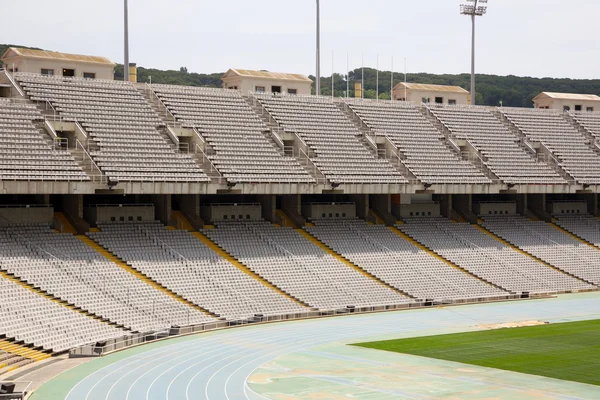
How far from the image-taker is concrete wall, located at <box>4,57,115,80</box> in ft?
197

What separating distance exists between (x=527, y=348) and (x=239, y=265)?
16271mm

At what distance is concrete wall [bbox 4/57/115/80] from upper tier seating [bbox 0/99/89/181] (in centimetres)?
1294

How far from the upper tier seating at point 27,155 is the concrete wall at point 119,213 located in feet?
9.57

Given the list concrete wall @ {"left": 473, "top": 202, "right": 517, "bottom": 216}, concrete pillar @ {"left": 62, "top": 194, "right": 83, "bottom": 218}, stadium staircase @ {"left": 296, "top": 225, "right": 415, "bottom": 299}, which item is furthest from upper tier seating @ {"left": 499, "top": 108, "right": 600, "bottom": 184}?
concrete pillar @ {"left": 62, "top": 194, "right": 83, "bottom": 218}

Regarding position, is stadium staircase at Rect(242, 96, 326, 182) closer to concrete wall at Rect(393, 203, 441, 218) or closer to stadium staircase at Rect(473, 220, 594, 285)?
concrete wall at Rect(393, 203, 441, 218)

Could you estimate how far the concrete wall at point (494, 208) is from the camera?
6276cm

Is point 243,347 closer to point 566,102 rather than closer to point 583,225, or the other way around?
point 583,225

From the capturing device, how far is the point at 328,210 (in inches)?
2213

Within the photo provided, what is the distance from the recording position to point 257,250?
162 feet

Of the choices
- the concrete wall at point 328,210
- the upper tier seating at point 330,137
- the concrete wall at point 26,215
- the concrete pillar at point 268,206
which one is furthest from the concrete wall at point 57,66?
the concrete wall at point 26,215

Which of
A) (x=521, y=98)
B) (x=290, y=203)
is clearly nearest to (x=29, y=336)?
(x=290, y=203)

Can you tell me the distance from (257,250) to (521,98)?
265 ft

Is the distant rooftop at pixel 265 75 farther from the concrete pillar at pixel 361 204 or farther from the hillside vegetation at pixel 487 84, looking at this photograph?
the hillside vegetation at pixel 487 84

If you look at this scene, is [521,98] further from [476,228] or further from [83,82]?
[83,82]
